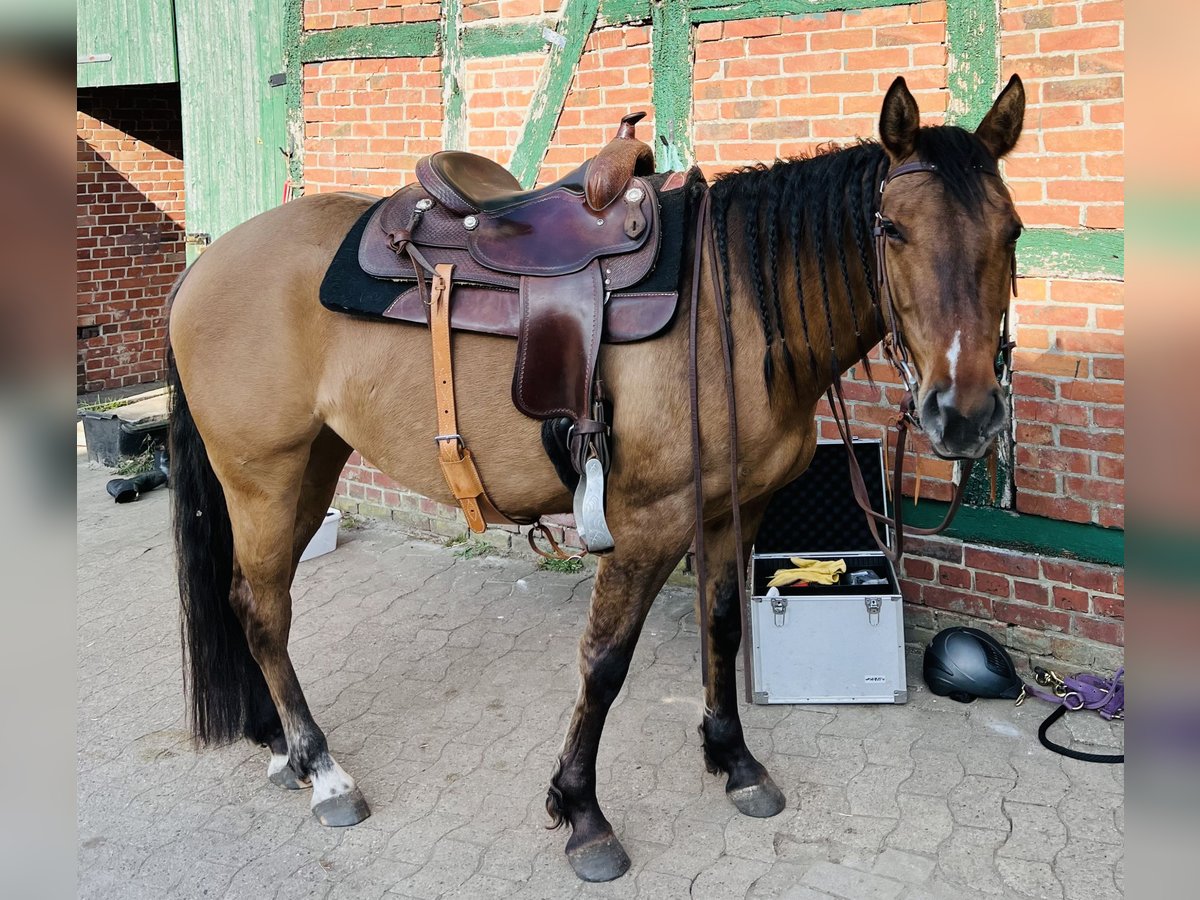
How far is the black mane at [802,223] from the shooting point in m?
2.64

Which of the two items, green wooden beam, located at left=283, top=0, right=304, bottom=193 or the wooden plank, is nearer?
green wooden beam, located at left=283, top=0, right=304, bottom=193

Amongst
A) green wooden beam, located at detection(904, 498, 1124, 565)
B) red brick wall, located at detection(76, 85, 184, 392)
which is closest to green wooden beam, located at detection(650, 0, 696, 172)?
green wooden beam, located at detection(904, 498, 1124, 565)

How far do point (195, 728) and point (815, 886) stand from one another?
2.16 m

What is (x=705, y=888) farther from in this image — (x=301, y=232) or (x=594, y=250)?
(x=301, y=232)

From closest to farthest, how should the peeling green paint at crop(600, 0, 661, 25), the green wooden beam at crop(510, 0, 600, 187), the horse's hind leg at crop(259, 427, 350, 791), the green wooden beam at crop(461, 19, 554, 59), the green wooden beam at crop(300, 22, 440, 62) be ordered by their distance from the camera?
the horse's hind leg at crop(259, 427, 350, 791)
the peeling green paint at crop(600, 0, 661, 25)
the green wooden beam at crop(510, 0, 600, 187)
the green wooden beam at crop(461, 19, 554, 59)
the green wooden beam at crop(300, 22, 440, 62)

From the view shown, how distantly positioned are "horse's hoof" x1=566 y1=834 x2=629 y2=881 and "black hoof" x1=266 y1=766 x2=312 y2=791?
3.34 feet

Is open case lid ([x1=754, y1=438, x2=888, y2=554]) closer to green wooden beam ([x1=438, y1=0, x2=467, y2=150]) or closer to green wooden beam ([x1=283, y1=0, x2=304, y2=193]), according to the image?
green wooden beam ([x1=438, y1=0, x2=467, y2=150])

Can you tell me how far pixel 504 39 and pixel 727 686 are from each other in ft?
11.4

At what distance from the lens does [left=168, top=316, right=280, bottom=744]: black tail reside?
3.55 metres

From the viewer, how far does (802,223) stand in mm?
2766

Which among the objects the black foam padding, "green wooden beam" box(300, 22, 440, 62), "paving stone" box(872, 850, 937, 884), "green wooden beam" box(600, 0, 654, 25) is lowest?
"paving stone" box(872, 850, 937, 884)

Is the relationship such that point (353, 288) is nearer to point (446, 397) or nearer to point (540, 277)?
point (446, 397)

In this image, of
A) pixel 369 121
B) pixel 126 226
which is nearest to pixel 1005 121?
pixel 369 121
